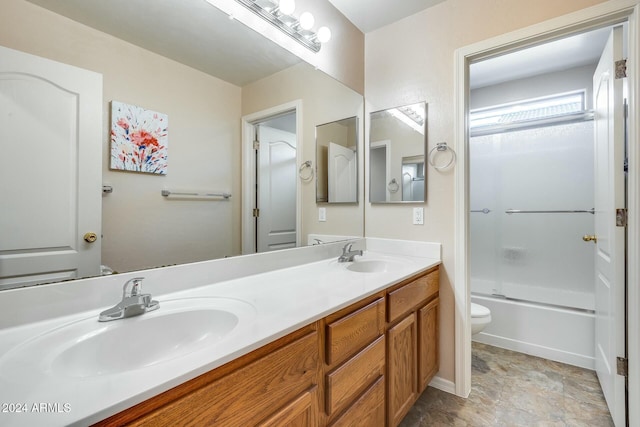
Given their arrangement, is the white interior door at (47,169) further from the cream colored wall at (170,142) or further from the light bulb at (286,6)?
the light bulb at (286,6)

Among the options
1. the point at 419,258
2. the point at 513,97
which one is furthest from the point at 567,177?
the point at 419,258

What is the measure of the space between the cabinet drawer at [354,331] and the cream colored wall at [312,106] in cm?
70

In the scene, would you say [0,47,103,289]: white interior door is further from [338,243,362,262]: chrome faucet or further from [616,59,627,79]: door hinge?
[616,59,627,79]: door hinge

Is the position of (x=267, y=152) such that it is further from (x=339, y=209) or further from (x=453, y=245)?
(x=453, y=245)

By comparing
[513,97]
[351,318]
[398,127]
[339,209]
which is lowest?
[351,318]

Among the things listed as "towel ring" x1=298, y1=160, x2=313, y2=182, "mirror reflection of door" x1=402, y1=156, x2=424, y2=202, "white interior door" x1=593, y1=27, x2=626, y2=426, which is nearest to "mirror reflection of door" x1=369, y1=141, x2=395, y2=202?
"mirror reflection of door" x1=402, y1=156, x2=424, y2=202

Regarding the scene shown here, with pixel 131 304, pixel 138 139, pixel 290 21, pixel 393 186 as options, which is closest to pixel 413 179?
pixel 393 186

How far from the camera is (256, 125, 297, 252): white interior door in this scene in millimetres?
1493

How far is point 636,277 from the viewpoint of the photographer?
4.31ft

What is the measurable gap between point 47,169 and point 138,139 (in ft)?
0.91

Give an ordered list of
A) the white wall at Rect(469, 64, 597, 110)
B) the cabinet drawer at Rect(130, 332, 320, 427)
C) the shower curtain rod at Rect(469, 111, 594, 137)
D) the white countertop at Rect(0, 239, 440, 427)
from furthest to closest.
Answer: the white wall at Rect(469, 64, 597, 110) < the shower curtain rod at Rect(469, 111, 594, 137) < the cabinet drawer at Rect(130, 332, 320, 427) < the white countertop at Rect(0, 239, 440, 427)

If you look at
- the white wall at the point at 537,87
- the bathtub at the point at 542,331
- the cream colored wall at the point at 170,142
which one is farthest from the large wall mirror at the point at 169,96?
the white wall at the point at 537,87

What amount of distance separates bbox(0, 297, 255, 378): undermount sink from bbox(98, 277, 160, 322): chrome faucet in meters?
0.02

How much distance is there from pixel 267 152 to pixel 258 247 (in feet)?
1.64
